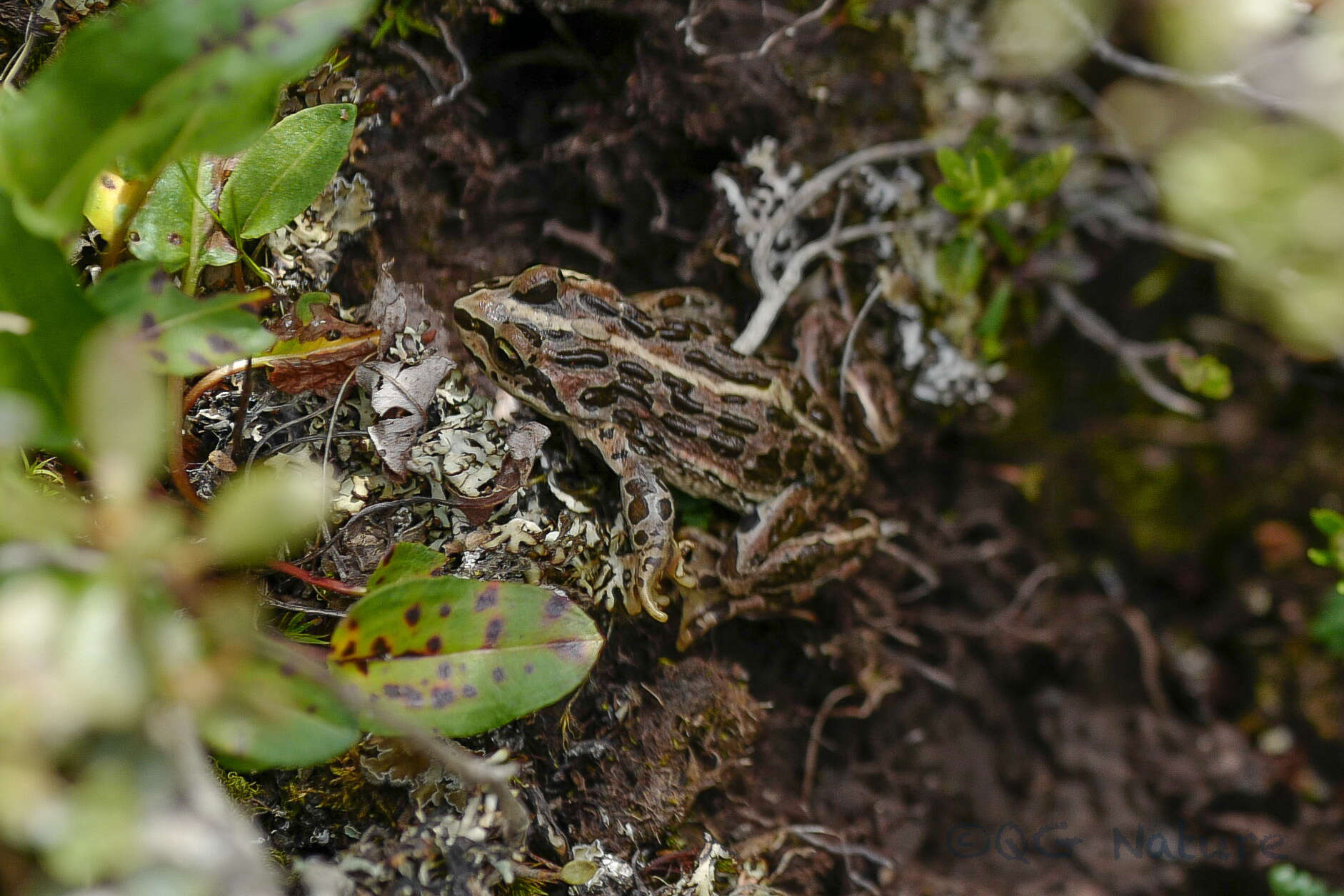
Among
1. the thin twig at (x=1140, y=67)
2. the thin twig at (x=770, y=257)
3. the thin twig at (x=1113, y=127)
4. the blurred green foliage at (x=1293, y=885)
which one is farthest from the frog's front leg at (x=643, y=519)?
the thin twig at (x=1140, y=67)

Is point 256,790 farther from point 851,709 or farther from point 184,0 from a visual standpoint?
point 851,709

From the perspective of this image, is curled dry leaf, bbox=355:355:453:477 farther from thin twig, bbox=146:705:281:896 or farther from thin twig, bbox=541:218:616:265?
thin twig, bbox=146:705:281:896

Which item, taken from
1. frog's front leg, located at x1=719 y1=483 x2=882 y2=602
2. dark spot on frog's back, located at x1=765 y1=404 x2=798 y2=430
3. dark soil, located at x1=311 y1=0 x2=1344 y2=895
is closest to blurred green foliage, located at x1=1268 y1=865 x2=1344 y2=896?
dark soil, located at x1=311 y1=0 x2=1344 y2=895

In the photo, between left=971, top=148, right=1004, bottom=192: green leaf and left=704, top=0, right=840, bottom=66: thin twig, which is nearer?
left=971, top=148, right=1004, bottom=192: green leaf

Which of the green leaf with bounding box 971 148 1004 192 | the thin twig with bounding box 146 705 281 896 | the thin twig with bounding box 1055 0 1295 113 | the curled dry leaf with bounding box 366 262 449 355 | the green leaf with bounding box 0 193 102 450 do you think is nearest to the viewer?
the thin twig with bounding box 146 705 281 896

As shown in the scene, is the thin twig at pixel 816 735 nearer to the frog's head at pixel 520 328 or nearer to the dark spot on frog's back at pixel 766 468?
the dark spot on frog's back at pixel 766 468

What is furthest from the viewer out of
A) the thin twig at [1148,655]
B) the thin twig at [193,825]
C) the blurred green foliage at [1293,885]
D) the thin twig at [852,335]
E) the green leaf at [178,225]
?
the thin twig at [1148,655]

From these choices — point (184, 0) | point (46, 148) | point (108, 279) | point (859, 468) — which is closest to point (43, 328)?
point (108, 279)
